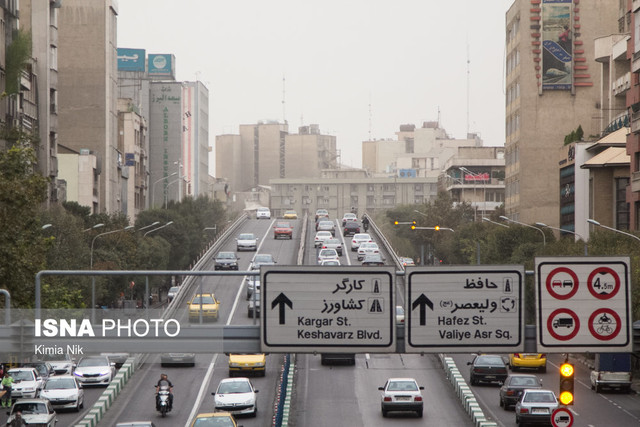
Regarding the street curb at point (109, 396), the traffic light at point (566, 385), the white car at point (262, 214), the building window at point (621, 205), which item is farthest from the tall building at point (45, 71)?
the traffic light at point (566, 385)

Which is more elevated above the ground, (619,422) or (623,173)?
(623,173)

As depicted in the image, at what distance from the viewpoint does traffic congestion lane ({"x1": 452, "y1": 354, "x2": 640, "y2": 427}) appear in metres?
42.1

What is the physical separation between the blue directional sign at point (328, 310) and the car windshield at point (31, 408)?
20937 mm

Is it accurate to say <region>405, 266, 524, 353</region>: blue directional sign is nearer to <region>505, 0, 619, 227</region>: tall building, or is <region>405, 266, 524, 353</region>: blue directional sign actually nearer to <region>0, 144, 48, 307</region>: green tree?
<region>0, 144, 48, 307</region>: green tree

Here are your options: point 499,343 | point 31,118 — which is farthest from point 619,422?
point 31,118

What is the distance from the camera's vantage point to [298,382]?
52.4m

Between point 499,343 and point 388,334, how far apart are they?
1716 mm

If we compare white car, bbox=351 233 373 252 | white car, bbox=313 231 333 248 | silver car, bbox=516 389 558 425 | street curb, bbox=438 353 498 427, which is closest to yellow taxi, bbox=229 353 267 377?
street curb, bbox=438 353 498 427

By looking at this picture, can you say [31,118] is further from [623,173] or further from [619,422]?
[619,422]

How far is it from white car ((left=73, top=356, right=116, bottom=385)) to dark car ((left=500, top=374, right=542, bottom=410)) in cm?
1641

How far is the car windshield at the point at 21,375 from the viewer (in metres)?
47.4

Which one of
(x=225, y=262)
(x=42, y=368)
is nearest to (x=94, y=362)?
(x=42, y=368)

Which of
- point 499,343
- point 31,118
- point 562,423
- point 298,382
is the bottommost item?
point 298,382

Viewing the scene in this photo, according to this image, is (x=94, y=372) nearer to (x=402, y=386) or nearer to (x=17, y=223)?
(x=17, y=223)
